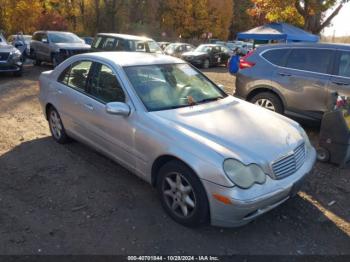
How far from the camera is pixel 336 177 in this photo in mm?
4754

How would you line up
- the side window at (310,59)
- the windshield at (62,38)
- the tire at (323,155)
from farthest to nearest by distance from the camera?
1. the windshield at (62,38)
2. the side window at (310,59)
3. the tire at (323,155)

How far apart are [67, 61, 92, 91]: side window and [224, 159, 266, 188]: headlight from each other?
8.23 feet

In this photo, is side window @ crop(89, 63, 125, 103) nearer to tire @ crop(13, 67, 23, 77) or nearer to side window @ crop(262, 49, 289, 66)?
side window @ crop(262, 49, 289, 66)

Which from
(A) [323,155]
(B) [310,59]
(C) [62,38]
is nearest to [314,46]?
(B) [310,59]

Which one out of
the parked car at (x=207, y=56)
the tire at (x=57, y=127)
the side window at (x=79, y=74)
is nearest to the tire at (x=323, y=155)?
the side window at (x=79, y=74)

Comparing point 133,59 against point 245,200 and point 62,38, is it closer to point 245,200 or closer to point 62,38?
point 245,200

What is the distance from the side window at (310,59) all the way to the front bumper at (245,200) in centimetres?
353

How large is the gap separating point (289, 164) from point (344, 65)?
338cm

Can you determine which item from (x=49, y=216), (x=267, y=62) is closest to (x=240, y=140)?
(x=49, y=216)

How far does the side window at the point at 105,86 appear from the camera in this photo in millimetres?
4095

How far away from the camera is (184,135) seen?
11.0 feet

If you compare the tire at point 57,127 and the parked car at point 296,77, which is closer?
the tire at point 57,127

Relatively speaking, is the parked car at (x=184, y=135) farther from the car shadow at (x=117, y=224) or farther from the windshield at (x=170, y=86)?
the car shadow at (x=117, y=224)

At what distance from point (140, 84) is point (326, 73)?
12.0 feet
